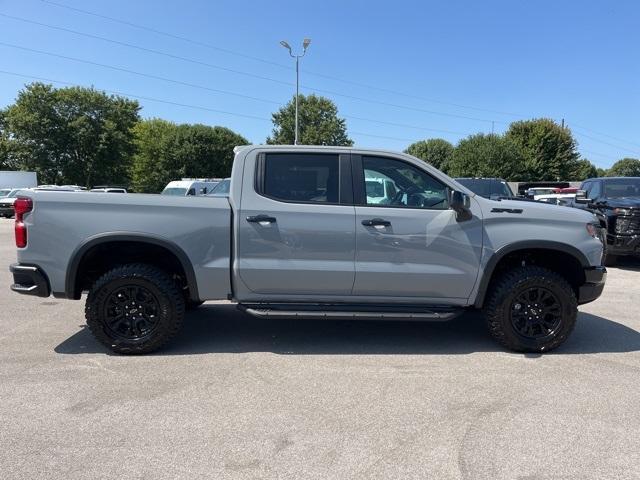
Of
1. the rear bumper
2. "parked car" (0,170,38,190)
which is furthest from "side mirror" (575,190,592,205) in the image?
"parked car" (0,170,38,190)

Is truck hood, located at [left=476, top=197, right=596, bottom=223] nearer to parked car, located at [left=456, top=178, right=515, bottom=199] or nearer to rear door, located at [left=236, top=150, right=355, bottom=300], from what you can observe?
rear door, located at [left=236, top=150, right=355, bottom=300]

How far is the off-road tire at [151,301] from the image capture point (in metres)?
4.66

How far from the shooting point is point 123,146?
170 ft

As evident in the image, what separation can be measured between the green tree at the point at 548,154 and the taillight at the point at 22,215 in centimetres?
5346

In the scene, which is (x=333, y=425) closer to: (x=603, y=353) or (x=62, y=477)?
(x=62, y=477)

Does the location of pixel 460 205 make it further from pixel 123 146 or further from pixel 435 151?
pixel 435 151

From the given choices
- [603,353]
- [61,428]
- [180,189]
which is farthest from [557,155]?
[61,428]

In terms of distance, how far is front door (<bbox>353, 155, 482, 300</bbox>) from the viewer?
4684 mm

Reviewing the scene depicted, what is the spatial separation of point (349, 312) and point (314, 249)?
659 millimetres

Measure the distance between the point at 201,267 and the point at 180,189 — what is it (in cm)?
1872

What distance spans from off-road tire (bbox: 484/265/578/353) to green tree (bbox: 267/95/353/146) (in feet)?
185

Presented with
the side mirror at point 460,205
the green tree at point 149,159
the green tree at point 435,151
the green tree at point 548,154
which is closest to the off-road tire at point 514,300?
the side mirror at point 460,205

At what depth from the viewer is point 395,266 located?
472 centimetres

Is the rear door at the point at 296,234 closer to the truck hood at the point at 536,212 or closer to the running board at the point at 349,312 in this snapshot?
the running board at the point at 349,312
